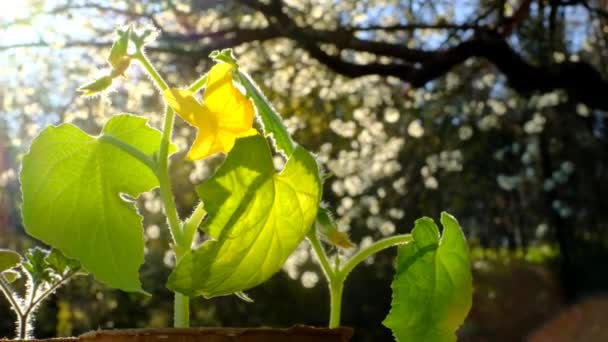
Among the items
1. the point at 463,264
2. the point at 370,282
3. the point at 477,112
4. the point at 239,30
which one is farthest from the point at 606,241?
the point at 463,264

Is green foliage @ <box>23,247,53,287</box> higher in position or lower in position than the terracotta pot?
higher

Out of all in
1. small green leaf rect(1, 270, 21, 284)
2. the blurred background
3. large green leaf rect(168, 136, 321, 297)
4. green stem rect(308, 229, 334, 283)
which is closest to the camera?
large green leaf rect(168, 136, 321, 297)

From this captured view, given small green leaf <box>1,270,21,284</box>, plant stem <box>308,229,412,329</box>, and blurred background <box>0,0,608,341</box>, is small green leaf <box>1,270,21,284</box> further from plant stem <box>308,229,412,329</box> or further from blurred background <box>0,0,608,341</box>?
blurred background <box>0,0,608,341</box>

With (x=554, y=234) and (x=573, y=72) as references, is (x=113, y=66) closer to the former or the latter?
(x=573, y=72)

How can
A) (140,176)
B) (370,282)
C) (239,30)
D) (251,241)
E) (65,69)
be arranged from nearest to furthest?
1. (251,241)
2. (140,176)
3. (239,30)
4. (65,69)
5. (370,282)

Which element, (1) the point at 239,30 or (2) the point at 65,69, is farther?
(2) the point at 65,69

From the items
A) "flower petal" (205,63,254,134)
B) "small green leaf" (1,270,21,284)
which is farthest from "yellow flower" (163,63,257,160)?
"small green leaf" (1,270,21,284)

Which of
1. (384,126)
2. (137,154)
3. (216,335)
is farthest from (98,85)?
(384,126)
